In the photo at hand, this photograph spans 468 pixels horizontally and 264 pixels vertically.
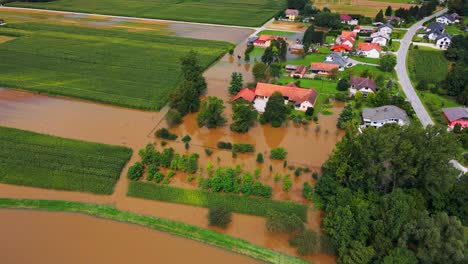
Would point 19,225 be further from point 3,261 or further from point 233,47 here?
point 233,47

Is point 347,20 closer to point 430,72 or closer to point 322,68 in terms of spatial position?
point 430,72

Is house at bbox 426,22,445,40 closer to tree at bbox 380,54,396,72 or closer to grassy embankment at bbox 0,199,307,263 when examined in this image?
tree at bbox 380,54,396,72

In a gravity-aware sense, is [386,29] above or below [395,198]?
above

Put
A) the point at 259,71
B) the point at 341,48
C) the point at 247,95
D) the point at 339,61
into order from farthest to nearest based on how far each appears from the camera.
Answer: the point at 341,48 → the point at 339,61 → the point at 259,71 → the point at 247,95

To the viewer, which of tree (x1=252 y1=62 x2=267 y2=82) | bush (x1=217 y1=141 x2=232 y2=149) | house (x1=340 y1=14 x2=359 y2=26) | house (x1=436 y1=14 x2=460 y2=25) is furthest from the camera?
house (x1=436 y1=14 x2=460 y2=25)

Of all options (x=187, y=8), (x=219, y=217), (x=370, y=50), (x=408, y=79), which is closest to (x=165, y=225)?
(x=219, y=217)

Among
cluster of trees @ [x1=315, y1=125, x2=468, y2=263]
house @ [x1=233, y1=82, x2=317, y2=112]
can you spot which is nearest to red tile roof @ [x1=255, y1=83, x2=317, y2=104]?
house @ [x1=233, y1=82, x2=317, y2=112]
